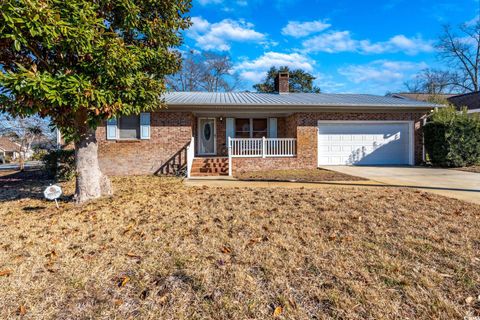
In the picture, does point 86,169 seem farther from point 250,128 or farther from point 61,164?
point 250,128

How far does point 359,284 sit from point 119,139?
1011 cm

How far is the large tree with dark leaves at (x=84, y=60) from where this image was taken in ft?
12.1

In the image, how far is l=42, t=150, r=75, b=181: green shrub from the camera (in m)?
8.60

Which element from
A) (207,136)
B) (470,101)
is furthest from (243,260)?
(470,101)

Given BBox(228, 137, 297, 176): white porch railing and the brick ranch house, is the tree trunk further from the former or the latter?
BBox(228, 137, 297, 176): white porch railing

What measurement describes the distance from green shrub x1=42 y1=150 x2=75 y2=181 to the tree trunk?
3886 mm

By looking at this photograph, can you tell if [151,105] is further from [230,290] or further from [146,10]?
[230,290]

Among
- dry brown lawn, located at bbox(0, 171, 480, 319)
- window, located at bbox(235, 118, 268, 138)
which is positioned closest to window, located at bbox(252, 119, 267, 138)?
window, located at bbox(235, 118, 268, 138)

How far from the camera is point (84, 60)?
4.46m

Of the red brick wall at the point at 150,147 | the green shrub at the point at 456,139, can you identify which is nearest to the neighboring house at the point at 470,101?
the green shrub at the point at 456,139

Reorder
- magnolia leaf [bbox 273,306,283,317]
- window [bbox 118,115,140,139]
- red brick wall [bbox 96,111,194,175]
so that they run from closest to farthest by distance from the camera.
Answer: magnolia leaf [bbox 273,306,283,317]
red brick wall [bbox 96,111,194,175]
window [bbox 118,115,140,139]

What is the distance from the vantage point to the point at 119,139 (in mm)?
10133

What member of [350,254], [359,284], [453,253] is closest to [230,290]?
[359,284]

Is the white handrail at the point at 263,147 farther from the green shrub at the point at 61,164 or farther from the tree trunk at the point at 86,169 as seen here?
the green shrub at the point at 61,164
